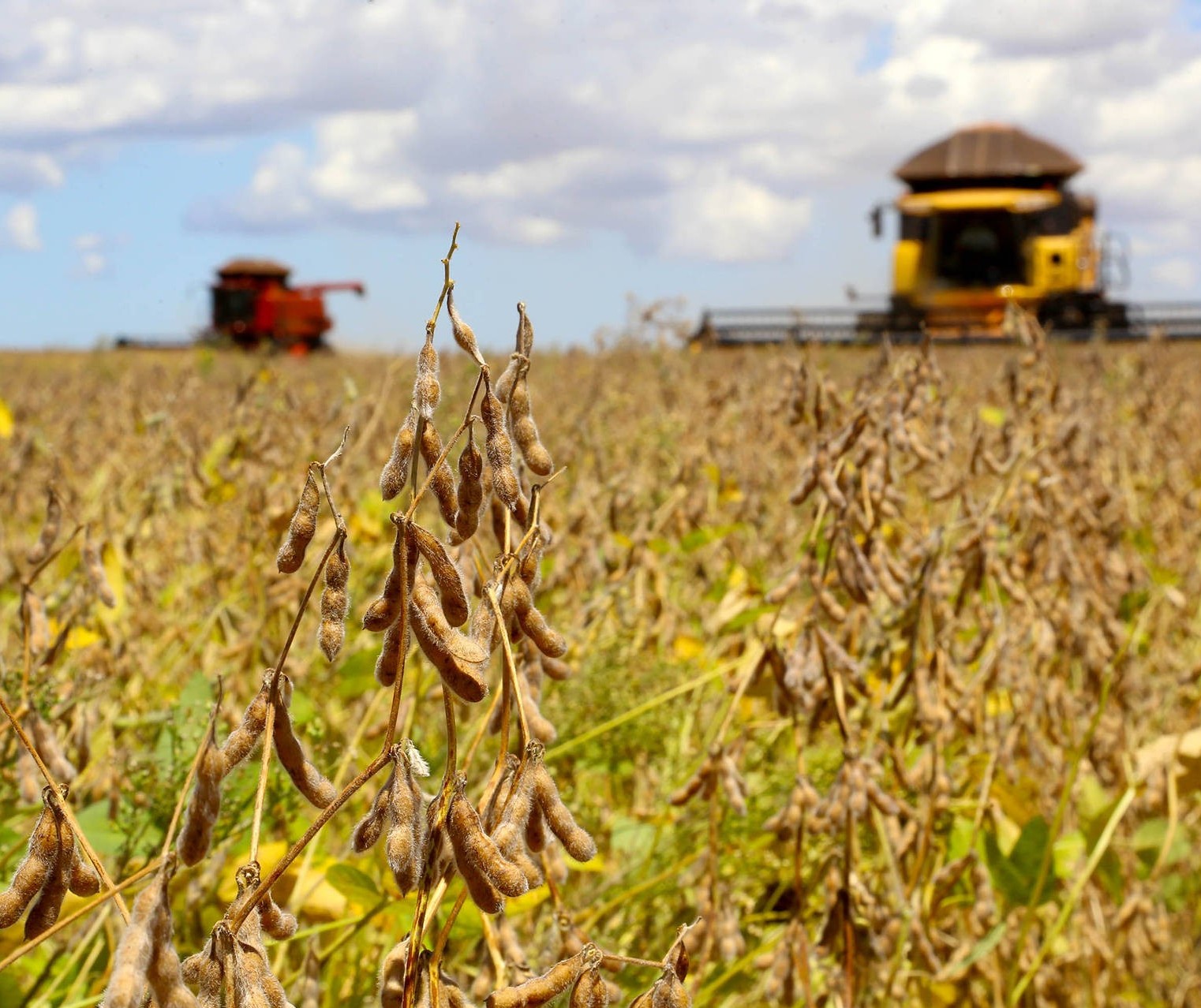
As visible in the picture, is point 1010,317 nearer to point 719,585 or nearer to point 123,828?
point 719,585

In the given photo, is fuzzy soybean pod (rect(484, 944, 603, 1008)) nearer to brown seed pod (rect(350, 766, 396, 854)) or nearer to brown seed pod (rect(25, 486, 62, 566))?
brown seed pod (rect(350, 766, 396, 854))

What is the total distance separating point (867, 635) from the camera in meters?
1.90

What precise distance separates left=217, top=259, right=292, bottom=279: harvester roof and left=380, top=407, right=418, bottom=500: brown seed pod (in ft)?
107

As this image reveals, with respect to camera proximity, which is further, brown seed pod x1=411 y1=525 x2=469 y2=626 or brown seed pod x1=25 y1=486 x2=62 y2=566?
brown seed pod x1=25 y1=486 x2=62 y2=566

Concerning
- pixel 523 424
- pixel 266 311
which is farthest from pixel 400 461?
pixel 266 311

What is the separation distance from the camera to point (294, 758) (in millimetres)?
834

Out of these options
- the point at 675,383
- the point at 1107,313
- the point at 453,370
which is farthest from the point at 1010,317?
the point at 1107,313

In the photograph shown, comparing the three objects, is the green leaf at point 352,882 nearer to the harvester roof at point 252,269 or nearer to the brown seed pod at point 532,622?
the brown seed pod at point 532,622

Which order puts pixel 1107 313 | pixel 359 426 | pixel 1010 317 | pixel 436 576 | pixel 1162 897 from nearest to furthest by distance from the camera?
pixel 436 576
pixel 1010 317
pixel 1162 897
pixel 359 426
pixel 1107 313

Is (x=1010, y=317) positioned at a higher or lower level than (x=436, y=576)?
higher

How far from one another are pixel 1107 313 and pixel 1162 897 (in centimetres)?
1880

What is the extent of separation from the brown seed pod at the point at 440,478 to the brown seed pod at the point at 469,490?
0.6 inches

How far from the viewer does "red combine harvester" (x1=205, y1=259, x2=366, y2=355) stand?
28.1 meters

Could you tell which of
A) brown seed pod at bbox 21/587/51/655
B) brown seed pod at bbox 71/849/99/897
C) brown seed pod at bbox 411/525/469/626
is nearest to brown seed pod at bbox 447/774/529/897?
brown seed pod at bbox 411/525/469/626
